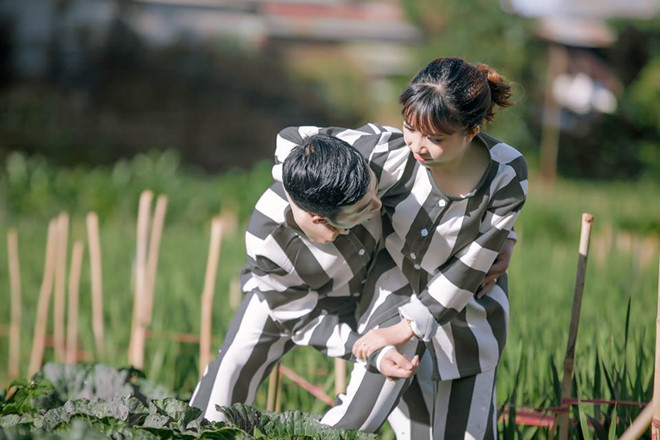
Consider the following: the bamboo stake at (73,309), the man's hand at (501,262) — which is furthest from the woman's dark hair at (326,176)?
the bamboo stake at (73,309)

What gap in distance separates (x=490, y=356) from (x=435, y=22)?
14.5 meters

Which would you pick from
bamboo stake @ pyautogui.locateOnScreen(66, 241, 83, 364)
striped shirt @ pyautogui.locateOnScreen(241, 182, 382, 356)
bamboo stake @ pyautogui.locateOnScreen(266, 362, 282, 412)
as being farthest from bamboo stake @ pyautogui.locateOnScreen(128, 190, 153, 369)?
striped shirt @ pyautogui.locateOnScreen(241, 182, 382, 356)

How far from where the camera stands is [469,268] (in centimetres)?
199

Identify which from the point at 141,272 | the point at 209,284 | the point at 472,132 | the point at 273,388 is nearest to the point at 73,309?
the point at 141,272

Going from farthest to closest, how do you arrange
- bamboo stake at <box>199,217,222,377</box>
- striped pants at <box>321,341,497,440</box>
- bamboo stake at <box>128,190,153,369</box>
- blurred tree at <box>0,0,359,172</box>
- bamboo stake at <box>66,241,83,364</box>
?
blurred tree at <box>0,0,359,172</box> → bamboo stake at <box>66,241,83,364</box> → bamboo stake at <box>128,190,153,369</box> → bamboo stake at <box>199,217,222,377</box> → striped pants at <box>321,341,497,440</box>

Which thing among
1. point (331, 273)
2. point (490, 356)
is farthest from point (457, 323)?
point (331, 273)

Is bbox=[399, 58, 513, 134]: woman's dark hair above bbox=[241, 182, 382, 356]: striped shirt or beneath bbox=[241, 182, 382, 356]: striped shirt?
above

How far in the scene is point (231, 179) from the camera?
384 inches

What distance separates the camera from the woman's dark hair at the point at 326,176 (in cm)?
182

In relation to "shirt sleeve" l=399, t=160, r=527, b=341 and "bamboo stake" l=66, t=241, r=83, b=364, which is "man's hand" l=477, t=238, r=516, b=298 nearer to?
"shirt sleeve" l=399, t=160, r=527, b=341

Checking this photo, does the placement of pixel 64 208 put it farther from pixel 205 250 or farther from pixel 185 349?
pixel 185 349

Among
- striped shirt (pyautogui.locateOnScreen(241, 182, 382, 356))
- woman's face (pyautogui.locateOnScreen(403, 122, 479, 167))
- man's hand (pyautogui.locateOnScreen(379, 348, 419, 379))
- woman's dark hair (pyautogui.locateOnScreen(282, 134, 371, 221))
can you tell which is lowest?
man's hand (pyautogui.locateOnScreen(379, 348, 419, 379))

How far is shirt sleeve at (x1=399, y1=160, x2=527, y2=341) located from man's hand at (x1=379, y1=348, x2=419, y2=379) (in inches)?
3.1

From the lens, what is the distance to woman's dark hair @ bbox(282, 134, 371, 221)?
1.82 metres
